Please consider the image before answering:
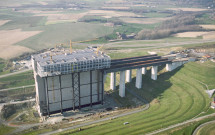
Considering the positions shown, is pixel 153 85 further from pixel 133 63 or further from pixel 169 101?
pixel 133 63

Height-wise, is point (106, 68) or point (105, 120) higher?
point (106, 68)

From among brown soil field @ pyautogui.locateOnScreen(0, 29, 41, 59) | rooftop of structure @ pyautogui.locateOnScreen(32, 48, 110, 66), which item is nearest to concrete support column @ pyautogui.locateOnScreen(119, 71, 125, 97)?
rooftop of structure @ pyautogui.locateOnScreen(32, 48, 110, 66)

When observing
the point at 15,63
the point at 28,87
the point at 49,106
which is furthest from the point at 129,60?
the point at 15,63

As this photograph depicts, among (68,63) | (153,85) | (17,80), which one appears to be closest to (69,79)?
(68,63)

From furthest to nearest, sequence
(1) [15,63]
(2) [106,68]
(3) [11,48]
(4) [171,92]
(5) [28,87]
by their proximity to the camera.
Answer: (3) [11,48] < (1) [15,63] < (5) [28,87] < (4) [171,92] < (2) [106,68]

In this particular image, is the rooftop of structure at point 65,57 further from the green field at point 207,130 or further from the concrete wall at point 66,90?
the green field at point 207,130

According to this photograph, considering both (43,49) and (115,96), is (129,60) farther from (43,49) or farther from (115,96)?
(43,49)

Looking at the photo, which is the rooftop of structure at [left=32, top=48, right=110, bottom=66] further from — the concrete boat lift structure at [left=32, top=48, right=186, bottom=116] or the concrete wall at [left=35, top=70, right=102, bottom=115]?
the concrete wall at [left=35, top=70, right=102, bottom=115]

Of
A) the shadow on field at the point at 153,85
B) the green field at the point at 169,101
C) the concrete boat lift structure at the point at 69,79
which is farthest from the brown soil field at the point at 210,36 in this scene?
the concrete boat lift structure at the point at 69,79
